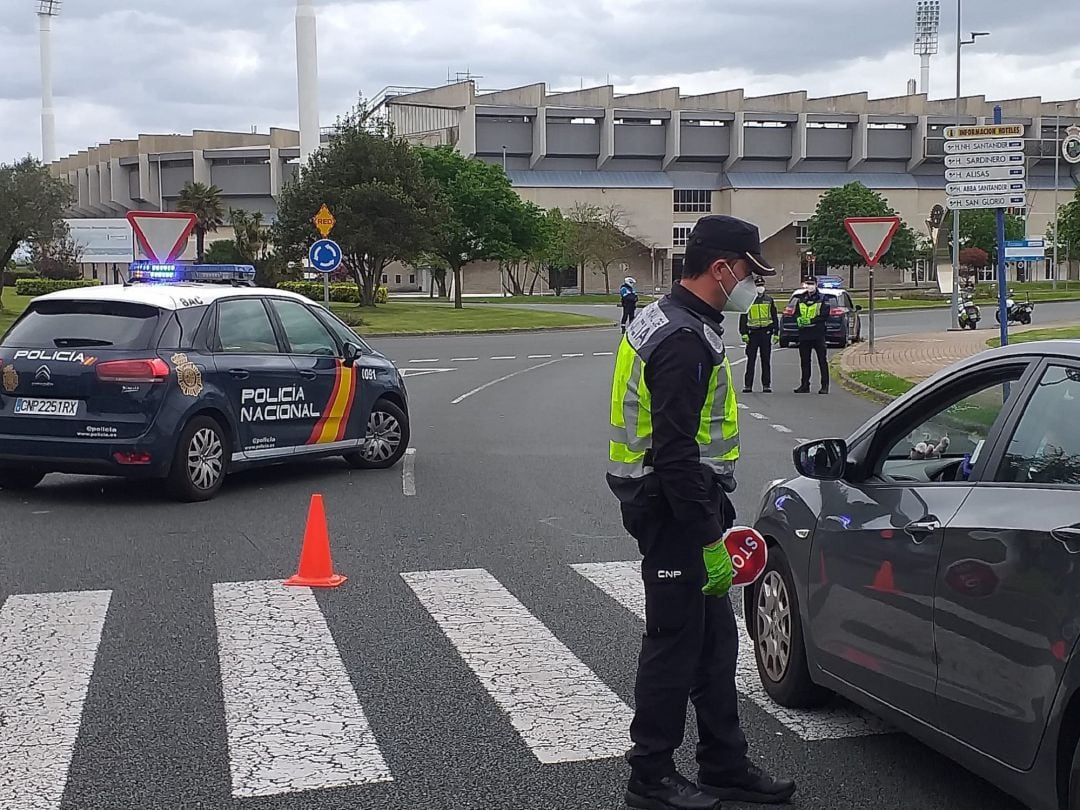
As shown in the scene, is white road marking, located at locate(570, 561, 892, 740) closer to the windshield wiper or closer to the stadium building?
the windshield wiper

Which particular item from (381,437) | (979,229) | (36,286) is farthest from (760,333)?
(979,229)

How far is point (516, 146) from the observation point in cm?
10919

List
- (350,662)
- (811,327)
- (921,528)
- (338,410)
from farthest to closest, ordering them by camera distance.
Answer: (811,327) → (338,410) → (350,662) → (921,528)

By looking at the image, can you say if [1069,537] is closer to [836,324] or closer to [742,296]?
[742,296]

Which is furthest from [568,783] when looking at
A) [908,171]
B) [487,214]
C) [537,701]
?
[908,171]

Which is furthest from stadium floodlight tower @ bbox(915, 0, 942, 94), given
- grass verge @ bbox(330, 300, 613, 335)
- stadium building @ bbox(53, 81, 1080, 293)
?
grass verge @ bbox(330, 300, 613, 335)

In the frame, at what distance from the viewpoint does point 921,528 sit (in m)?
4.35

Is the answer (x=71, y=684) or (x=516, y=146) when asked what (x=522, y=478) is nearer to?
(x=71, y=684)

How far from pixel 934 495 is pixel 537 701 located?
6.63 ft

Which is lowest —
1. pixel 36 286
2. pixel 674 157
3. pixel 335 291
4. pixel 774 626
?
pixel 774 626

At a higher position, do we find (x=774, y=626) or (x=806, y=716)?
(x=774, y=626)

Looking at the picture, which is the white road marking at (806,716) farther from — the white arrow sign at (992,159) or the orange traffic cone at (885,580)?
the white arrow sign at (992,159)

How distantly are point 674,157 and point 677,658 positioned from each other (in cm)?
10910

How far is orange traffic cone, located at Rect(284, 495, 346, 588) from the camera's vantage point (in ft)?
25.9
